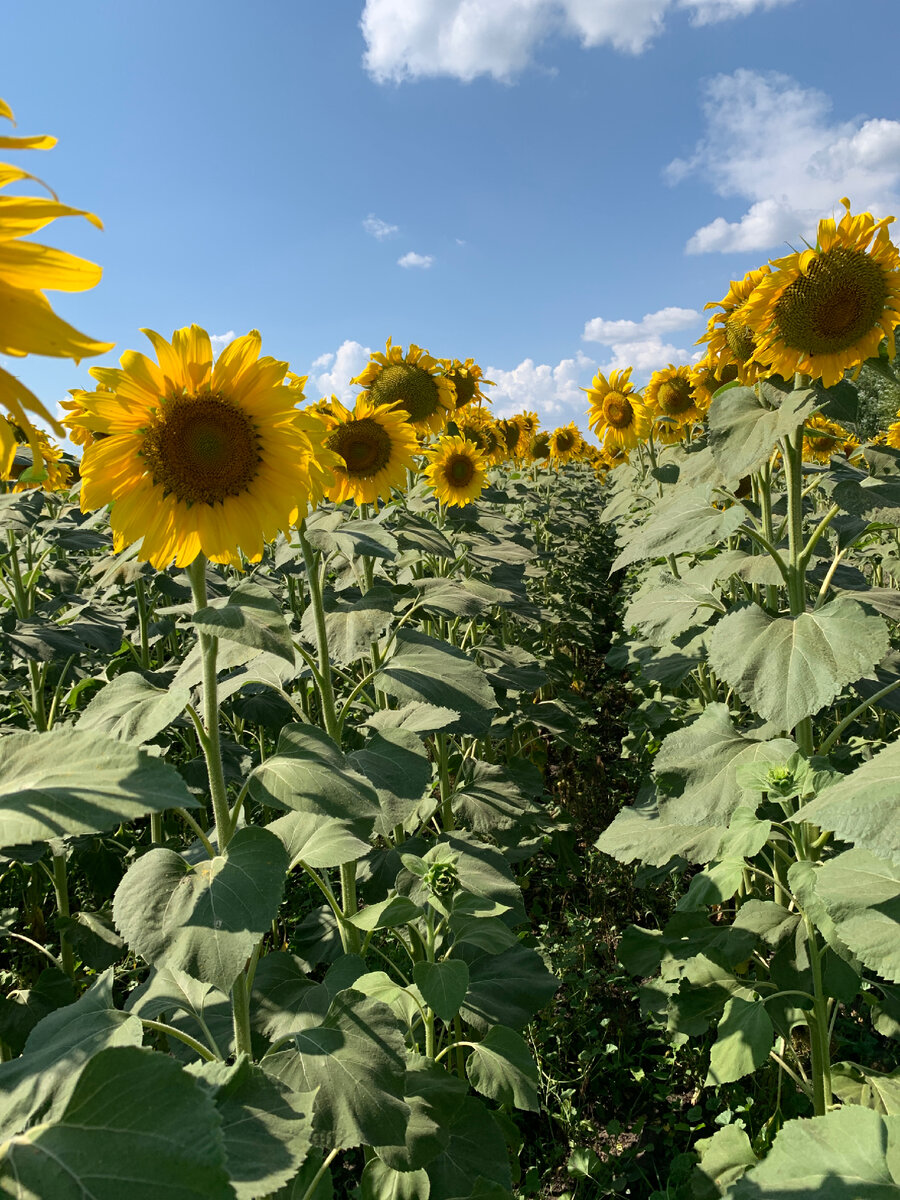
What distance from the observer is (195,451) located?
5.72 feet

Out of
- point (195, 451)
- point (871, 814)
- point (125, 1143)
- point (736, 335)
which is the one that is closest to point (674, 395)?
point (736, 335)

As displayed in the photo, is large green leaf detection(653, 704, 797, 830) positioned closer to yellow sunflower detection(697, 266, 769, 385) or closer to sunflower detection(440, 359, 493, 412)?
yellow sunflower detection(697, 266, 769, 385)

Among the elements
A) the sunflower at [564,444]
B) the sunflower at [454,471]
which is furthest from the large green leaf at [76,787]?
the sunflower at [564,444]

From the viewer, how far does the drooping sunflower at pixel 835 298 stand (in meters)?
2.45

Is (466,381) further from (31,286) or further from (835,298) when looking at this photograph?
(31,286)

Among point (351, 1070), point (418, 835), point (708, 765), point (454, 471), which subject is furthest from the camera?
point (454, 471)

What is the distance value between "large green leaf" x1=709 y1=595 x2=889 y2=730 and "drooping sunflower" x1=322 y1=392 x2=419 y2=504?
5.32 feet

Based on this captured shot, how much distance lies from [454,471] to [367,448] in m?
1.58

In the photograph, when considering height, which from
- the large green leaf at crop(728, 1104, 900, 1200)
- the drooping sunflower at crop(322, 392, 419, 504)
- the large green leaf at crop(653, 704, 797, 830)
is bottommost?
the large green leaf at crop(728, 1104, 900, 1200)

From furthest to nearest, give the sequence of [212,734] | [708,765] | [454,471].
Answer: [454,471]
[708,765]
[212,734]

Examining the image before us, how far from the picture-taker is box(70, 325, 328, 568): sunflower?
1653mm

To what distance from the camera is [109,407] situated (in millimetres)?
1621

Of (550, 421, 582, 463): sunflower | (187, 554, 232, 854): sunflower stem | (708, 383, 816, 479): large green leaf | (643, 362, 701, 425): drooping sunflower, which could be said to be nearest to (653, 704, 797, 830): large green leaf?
(708, 383, 816, 479): large green leaf

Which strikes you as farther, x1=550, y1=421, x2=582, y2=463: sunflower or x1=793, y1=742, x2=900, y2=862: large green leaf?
x1=550, y1=421, x2=582, y2=463: sunflower
